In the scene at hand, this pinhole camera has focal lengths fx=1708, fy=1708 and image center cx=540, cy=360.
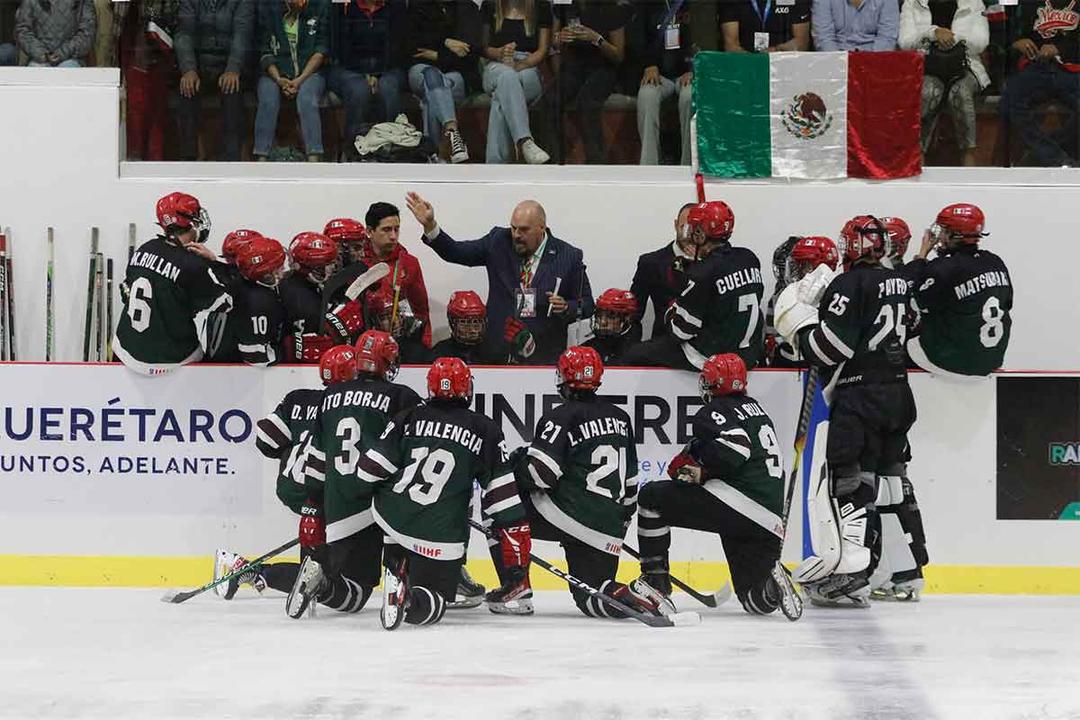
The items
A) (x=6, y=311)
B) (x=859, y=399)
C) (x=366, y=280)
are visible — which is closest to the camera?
(x=859, y=399)

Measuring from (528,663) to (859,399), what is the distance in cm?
275

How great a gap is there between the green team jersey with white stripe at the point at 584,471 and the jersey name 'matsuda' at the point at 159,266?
2300mm

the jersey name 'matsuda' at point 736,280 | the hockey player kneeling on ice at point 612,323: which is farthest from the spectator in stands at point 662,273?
the jersey name 'matsuda' at point 736,280

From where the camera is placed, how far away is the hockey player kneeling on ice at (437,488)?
8.03m

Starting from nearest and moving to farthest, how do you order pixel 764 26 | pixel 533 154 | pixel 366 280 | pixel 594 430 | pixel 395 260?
1. pixel 594 430
2. pixel 366 280
3. pixel 395 260
4. pixel 533 154
5. pixel 764 26

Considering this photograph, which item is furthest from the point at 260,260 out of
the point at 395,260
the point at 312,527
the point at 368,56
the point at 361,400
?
the point at 368,56

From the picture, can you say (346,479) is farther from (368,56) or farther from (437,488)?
(368,56)

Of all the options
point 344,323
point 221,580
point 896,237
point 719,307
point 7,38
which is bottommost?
point 221,580

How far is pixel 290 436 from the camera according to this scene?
867cm

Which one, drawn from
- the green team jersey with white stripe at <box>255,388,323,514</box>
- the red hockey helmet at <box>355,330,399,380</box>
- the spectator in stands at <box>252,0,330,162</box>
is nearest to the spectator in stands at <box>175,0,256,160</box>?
the spectator in stands at <box>252,0,330,162</box>

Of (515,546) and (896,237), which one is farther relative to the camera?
(896,237)

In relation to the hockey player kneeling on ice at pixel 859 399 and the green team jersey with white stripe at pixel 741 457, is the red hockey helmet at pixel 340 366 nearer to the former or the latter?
the green team jersey with white stripe at pixel 741 457

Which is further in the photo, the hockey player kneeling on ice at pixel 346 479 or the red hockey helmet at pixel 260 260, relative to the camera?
the red hockey helmet at pixel 260 260

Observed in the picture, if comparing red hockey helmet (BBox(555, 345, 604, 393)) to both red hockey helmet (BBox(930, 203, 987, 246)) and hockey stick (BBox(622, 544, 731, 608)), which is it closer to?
hockey stick (BBox(622, 544, 731, 608))
